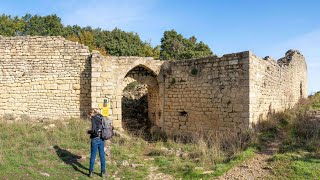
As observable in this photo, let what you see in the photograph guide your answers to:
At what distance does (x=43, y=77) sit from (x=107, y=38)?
22.3m

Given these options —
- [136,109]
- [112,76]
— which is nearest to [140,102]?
[136,109]

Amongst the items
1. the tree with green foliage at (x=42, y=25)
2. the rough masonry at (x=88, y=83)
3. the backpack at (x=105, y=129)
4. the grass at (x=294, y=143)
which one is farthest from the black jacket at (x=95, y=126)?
the tree with green foliage at (x=42, y=25)

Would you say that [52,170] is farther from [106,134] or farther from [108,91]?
[108,91]

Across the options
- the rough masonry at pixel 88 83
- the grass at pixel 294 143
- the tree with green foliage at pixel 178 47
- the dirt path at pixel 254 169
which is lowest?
the dirt path at pixel 254 169

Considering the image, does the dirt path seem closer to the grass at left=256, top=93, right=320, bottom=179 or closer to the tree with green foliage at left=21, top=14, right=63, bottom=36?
the grass at left=256, top=93, right=320, bottom=179

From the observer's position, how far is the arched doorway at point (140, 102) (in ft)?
43.5

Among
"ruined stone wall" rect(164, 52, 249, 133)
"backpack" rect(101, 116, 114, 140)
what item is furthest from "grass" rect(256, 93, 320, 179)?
"backpack" rect(101, 116, 114, 140)

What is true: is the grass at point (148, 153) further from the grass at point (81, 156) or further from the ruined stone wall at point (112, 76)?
the ruined stone wall at point (112, 76)

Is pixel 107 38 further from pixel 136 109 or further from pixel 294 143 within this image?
pixel 294 143

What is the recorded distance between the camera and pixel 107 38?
3356 cm

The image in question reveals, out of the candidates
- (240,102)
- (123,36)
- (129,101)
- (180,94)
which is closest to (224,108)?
(240,102)

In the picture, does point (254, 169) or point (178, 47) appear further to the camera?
point (178, 47)

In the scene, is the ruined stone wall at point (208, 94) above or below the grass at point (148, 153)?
above

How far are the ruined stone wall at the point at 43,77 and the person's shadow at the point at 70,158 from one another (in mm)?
3540
